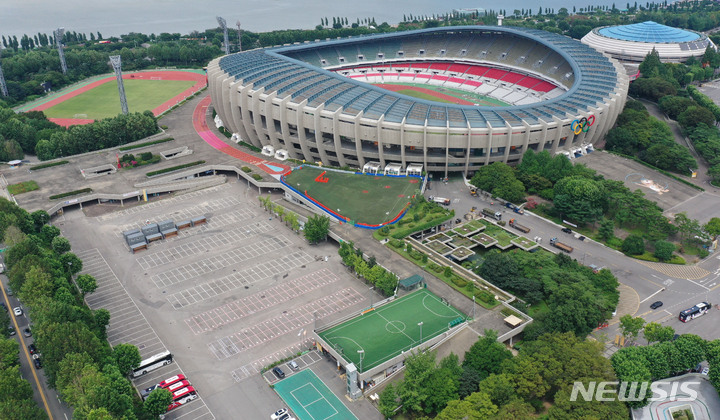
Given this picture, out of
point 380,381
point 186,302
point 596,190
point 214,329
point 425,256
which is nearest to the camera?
point 380,381

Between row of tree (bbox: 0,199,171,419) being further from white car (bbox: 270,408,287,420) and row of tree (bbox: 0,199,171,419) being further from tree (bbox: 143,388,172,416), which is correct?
white car (bbox: 270,408,287,420)

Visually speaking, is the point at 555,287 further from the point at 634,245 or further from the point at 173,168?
the point at 173,168

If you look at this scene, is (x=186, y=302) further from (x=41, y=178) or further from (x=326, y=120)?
(x=41, y=178)

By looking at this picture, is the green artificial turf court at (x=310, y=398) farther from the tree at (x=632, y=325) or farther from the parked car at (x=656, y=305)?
the parked car at (x=656, y=305)

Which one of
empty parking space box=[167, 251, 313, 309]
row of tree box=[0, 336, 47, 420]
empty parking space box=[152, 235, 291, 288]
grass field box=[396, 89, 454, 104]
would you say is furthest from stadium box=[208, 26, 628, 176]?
row of tree box=[0, 336, 47, 420]

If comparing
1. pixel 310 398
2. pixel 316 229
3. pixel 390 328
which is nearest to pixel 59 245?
pixel 316 229

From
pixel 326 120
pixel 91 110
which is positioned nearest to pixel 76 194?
pixel 326 120
